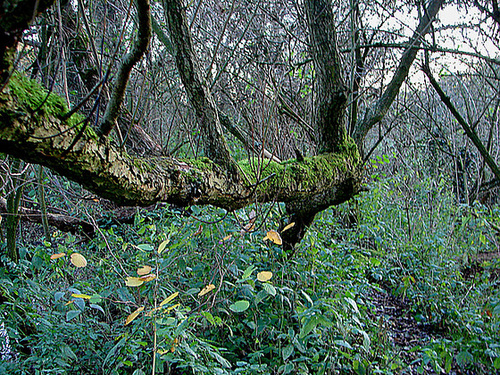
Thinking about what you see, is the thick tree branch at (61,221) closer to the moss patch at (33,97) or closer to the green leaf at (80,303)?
the green leaf at (80,303)

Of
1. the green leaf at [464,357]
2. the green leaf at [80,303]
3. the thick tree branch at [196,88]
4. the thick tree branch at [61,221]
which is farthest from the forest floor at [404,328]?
the thick tree branch at [61,221]

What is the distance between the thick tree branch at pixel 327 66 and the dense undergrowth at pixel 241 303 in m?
0.71

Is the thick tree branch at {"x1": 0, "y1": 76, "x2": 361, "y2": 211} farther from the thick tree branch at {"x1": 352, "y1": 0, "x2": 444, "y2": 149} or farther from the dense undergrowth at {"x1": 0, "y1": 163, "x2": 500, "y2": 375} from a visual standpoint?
the thick tree branch at {"x1": 352, "y1": 0, "x2": 444, "y2": 149}

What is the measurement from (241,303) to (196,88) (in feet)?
3.40

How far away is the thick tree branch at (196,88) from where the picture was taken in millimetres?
1555

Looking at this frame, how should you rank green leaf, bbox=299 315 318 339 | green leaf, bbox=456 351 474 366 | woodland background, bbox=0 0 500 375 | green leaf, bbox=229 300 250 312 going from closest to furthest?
woodland background, bbox=0 0 500 375
green leaf, bbox=229 300 250 312
green leaf, bbox=299 315 318 339
green leaf, bbox=456 351 474 366

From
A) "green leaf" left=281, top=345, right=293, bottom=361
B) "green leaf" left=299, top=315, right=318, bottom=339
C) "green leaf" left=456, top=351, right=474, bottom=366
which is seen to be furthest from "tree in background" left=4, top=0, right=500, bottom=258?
"green leaf" left=456, top=351, right=474, bottom=366

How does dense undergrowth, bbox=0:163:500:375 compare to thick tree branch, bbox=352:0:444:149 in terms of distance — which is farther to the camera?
thick tree branch, bbox=352:0:444:149

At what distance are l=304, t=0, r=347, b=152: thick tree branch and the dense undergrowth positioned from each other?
71cm

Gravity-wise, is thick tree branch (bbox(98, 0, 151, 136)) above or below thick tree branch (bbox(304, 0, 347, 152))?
below

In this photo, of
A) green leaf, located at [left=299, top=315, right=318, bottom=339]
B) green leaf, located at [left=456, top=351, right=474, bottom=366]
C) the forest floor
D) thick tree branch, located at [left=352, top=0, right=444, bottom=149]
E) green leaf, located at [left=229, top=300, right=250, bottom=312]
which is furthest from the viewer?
thick tree branch, located at [left=352, top=0, right=444, bottom=149]

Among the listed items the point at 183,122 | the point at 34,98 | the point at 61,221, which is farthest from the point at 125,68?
the point at 61,221

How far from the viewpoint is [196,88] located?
163 cm

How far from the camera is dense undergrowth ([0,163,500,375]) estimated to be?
1715mm
